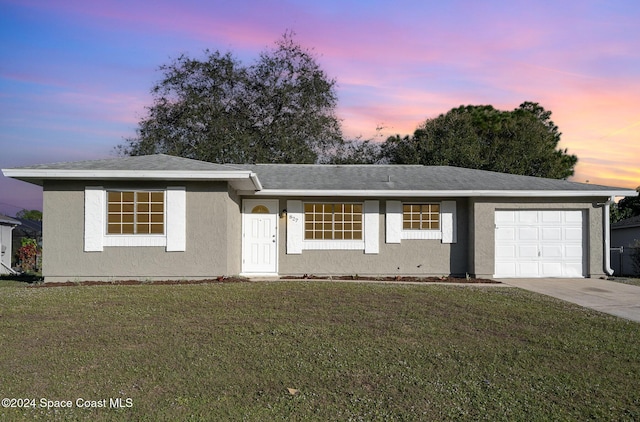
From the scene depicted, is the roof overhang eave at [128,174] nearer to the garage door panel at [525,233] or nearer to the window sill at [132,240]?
the window sill at [132,240]

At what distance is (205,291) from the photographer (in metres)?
11.7

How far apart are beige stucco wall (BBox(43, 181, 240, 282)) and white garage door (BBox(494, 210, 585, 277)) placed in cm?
776

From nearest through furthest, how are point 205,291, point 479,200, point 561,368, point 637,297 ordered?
1. point 561,368
2. point 205,291
3. point 637,297
4. point 479,200

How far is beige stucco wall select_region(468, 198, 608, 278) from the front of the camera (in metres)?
15.8

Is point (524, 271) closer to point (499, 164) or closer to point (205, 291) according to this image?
point (205, 291)

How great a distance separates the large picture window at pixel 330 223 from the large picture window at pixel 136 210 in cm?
410

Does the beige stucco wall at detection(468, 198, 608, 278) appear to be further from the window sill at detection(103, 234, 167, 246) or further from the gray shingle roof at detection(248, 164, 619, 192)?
the window sill at detection(103, 234, 167, 246)

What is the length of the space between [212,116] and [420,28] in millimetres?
21573

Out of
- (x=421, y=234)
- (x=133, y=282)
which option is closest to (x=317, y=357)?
(x=133, y=282)

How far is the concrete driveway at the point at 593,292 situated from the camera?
1110 centimetres

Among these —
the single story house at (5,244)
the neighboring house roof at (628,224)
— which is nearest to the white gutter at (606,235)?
the neighboring house roof at (628,224)

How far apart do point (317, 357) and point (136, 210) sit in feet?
27.3

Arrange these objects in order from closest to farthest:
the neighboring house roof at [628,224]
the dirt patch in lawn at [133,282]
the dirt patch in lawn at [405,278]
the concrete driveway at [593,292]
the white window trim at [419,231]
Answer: the concrete driveway at [593,292]
the dirt patch in lawn at [133,282]
the dirt patch in lawn at [405,278]
the white window trim at [419,231]
the neighboring house roof at [628,224]

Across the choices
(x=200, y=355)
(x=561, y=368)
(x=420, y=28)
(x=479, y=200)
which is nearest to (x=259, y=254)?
(x=479, y=200)
